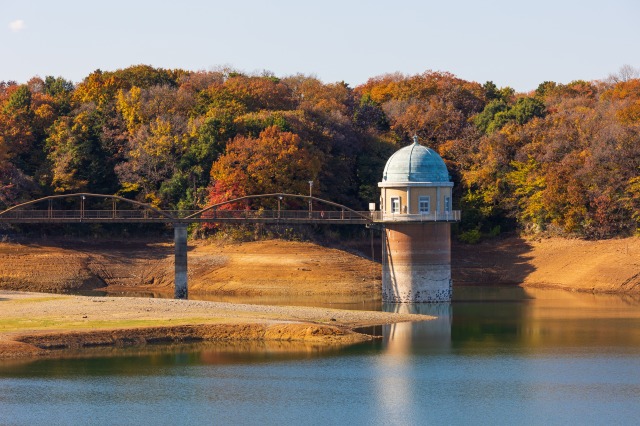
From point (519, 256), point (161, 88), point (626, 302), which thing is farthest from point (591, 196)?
point (161, 88)

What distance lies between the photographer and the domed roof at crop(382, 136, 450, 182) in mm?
107188

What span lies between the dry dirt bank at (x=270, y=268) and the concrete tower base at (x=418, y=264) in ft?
25.1

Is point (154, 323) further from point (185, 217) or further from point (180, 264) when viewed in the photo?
point (185, 217)

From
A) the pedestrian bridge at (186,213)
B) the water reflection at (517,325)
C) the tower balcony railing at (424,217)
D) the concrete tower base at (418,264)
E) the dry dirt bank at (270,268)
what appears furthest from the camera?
the dry dirt bank at (270,268)

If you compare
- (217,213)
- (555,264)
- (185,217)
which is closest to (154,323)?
(185,217)

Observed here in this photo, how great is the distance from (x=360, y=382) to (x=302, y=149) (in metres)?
61.2

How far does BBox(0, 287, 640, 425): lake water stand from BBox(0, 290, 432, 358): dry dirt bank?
2243 millimetres

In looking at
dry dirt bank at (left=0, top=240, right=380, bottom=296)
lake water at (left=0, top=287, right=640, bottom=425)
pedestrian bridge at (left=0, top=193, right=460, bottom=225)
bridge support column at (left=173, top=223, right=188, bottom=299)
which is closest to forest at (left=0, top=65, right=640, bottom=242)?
pedestrian bridge at (left=0, top=193, right=460, bottom=225)

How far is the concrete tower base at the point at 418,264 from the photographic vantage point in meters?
106

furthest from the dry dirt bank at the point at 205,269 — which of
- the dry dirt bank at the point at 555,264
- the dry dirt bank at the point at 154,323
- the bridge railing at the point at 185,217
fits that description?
the dry dirt bank at the point at 154,323

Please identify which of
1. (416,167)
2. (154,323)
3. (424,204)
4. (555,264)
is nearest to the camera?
(154,323)

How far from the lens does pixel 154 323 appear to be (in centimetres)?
8431

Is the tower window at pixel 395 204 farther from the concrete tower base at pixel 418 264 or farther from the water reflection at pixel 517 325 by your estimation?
the water reflection at pixel 517 325

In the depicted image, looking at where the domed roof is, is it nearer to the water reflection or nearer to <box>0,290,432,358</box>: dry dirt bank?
the water reflection
